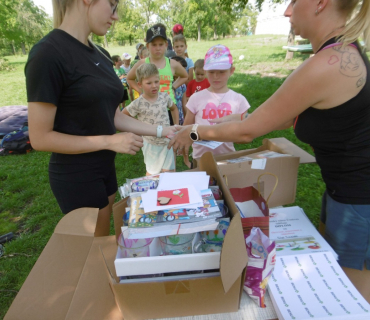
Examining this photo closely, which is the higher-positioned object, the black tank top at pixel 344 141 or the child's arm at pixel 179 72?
the child's arm at pixel 179 72

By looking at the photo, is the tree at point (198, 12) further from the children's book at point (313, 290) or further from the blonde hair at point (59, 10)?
the children's book at point (313, 290)

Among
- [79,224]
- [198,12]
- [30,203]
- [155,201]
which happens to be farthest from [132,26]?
[155,201]

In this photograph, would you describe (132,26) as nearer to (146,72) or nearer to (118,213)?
(146,72)

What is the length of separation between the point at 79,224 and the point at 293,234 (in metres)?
1.03

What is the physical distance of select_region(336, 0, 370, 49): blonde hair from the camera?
42.9 inches

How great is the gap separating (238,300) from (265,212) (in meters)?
0.39

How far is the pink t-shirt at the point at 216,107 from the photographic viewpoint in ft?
8.09

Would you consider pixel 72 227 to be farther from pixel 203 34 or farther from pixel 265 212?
pixel 203 34

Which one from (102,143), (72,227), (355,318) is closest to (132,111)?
(102,143)

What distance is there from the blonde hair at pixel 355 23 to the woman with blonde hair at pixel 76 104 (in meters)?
1.12

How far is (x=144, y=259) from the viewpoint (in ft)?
2.81

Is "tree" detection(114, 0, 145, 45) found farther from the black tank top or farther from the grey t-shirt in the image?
the black tank top

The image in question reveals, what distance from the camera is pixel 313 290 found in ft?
3.23

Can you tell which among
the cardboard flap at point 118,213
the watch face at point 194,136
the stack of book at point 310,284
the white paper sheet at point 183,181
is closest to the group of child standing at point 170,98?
the watch face at point 194,136
